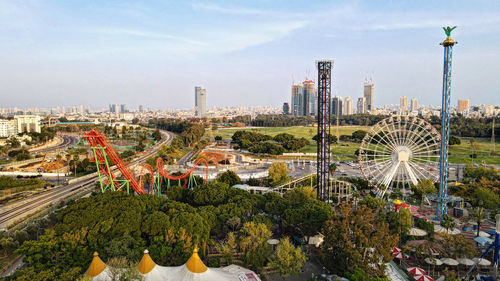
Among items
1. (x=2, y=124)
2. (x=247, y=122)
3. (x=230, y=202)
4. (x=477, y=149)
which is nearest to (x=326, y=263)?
(x=230, y=202)

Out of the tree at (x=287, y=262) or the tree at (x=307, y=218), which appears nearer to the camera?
the tree at (x=287, y=262)

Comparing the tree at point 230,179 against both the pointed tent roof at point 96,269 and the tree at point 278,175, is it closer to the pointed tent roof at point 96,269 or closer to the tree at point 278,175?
the tree at point 278,175

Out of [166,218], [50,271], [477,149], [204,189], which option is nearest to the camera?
[50,271]

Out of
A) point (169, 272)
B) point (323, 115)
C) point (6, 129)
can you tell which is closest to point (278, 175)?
point (323, 115)

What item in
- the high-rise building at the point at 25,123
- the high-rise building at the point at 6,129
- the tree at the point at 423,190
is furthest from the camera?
the high-rise building at the point at 25,123

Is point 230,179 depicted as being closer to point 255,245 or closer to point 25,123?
point 255,245

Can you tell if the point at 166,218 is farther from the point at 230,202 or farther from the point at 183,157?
the point at 183,157

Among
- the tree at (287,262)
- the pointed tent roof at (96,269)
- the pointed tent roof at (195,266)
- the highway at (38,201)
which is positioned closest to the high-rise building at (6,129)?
the highway at (38,201)

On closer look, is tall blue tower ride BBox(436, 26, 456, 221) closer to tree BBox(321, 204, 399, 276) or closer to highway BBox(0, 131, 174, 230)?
tree BBox(321, 204, 399, 276)
